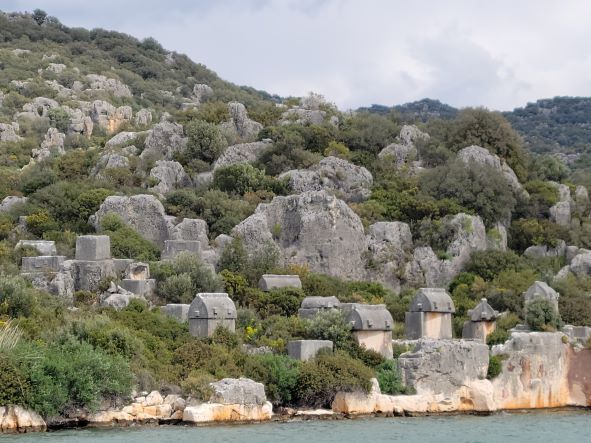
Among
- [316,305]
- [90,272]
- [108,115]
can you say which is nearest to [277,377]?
[316,305]

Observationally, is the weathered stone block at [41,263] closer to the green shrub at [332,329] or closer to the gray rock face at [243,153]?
the green shrub at [332,329]

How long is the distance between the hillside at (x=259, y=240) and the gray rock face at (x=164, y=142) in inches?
3.7

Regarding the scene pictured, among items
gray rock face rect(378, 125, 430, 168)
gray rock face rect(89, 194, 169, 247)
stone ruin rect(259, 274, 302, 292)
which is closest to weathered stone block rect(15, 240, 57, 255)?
gray rock face rect(89, 194, 169, 247)

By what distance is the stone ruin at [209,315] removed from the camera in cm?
4056

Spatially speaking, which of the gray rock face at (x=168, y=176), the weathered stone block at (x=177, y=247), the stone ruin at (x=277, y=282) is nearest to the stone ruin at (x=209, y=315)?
the stone ruin at (x=277, y=282)

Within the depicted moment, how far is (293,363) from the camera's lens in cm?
3912

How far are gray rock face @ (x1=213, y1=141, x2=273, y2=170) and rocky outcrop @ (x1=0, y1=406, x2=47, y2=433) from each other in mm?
26419

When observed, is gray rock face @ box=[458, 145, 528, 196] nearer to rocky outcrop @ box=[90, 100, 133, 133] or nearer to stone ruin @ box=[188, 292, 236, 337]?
stone ruin @ box=[188, 292, 236, 337]

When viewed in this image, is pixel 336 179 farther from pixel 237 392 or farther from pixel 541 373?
pixel 237 392

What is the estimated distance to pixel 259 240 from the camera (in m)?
51.2

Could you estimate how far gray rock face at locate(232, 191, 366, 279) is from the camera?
51.5 m

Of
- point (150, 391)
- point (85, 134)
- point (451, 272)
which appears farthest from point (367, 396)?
point (85, 134)

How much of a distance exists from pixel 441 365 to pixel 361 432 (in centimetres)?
725

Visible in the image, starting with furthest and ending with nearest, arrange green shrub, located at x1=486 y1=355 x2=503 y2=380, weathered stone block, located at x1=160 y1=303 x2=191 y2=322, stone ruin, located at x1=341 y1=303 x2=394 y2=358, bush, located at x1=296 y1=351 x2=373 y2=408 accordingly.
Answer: weathered stone block, located at x1=160 y1=303 x2=191 y2=322
green shrub, located at x1=486 y1=355 x2=503 y2=380
stone ruin, located at x1=341 y1=303 x2=394 y2=358
bush, located at x1=296 y1=351 x2=373 y2=408
